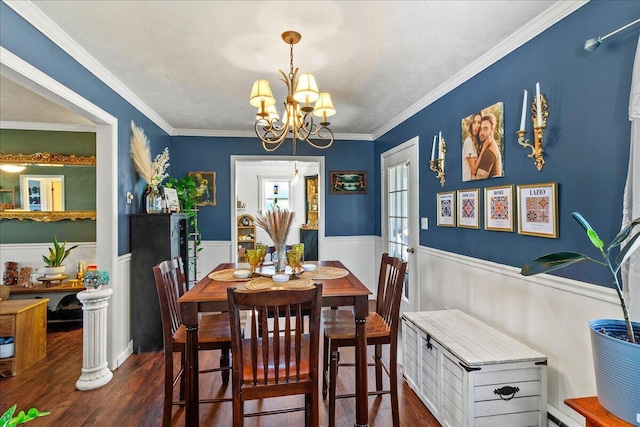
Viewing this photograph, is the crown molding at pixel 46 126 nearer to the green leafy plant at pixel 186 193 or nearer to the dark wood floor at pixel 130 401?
the green leafy plant at pixel 186 193

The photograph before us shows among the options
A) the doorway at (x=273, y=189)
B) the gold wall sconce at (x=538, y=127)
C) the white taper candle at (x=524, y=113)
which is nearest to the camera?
the gold wall sconce at (x=538, y=127)

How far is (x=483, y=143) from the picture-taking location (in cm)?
249

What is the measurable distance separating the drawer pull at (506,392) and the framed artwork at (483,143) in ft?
4.33

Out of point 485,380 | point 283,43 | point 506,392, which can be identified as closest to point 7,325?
point 283,43

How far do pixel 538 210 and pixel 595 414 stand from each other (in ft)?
3.77

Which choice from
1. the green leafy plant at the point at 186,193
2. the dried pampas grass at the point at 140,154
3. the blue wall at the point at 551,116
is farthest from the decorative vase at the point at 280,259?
the green leafy plant at the point at 186,193

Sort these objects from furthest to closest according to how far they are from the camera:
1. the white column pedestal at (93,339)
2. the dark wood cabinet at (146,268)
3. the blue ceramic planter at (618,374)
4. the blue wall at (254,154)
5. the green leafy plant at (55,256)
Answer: the blue wall at (254,154) → the green leafy plant at (55,256) → the dark wood cabinet at (146,268) → the white column pedestal at (93,339) → the blue ceramic planter at (618,374)

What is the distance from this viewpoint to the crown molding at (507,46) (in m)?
1.80

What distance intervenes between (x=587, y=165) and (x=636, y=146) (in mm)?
322

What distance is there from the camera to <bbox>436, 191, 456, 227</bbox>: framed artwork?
292 centimetres

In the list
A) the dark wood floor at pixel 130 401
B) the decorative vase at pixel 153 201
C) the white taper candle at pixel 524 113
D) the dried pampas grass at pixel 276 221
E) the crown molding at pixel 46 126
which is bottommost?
the dark wood floor at pixel 130 401

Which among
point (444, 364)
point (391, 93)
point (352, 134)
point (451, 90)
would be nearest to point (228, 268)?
point (444, 364)

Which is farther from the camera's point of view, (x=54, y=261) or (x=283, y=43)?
(x=54, y=261)

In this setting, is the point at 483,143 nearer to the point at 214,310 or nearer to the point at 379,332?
the point at 379,332
